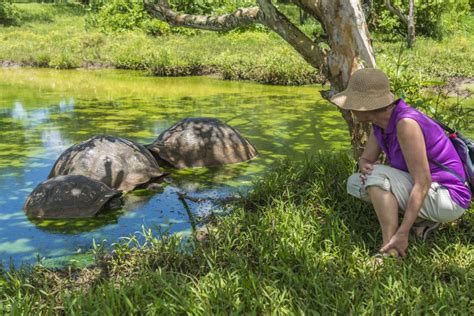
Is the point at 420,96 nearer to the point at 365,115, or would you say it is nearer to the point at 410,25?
the point at 365,115

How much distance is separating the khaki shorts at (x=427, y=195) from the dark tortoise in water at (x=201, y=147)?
3.32 m

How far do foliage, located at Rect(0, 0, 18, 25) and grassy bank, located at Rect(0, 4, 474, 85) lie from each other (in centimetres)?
437

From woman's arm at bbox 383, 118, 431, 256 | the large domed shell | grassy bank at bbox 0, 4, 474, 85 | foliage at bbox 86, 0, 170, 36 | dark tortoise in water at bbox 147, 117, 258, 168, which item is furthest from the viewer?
foliage at bbox 86, 0, 170, 36

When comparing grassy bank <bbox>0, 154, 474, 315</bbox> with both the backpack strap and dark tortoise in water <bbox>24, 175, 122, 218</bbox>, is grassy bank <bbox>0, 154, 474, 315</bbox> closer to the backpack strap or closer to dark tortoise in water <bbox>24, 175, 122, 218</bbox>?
the backpack strap

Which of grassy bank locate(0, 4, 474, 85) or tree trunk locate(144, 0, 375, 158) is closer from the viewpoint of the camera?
tree trunk locate(144, 0, 375, 158)

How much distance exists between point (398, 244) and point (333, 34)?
204 centimetres

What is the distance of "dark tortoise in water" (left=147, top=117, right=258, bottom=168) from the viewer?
21.3 ft

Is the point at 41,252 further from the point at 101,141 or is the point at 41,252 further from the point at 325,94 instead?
the point at 325,94

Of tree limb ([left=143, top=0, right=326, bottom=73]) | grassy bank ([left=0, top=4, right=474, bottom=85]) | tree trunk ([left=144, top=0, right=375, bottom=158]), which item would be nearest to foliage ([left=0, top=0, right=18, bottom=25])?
grassy bank ([left=0, top=4, right=474, bottom=85])

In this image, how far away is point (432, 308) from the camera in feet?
8.84

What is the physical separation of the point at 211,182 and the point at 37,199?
1.79 metres

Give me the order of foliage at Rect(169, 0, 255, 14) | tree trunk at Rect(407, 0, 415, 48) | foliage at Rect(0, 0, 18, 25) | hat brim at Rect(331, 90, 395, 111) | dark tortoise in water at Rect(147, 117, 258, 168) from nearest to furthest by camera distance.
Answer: hat brim at Rect(331, 90, 395, 111)
dark tortoise in water at Rect(147, 117, 258, 168)
tree trunk at Rect(407, 0, 415, 48)
foliage at Rect(169, 0, 255, 14)
foliage at Rect(0, 0, 18, 25)

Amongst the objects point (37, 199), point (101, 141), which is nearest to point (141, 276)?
point (37, 199)


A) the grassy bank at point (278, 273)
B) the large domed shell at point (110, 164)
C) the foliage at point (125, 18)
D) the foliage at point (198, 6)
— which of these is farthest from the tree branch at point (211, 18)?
the foliage at point (198, 6)
